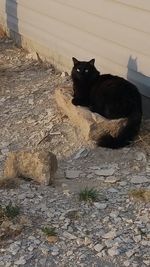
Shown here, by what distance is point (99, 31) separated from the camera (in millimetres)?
6926

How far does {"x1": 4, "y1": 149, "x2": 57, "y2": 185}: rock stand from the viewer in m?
5.09

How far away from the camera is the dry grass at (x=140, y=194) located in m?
4.85

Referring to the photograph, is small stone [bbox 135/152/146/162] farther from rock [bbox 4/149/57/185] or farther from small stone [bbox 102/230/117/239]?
small stone [bbox 102/230/117/239]

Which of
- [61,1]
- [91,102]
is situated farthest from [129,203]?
[61,1]

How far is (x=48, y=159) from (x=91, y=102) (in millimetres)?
1267

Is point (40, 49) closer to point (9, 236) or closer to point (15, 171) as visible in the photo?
point (15, 171)

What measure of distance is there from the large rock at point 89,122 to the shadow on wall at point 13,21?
318cm

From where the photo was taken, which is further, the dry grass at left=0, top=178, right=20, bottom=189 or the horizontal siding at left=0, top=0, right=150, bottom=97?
the horizontal siding at left=0, top=0, right=150, bottom=97

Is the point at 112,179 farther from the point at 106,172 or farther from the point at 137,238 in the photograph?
the point at 137,238

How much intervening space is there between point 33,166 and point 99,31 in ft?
7.93

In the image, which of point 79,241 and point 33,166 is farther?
point 33,166

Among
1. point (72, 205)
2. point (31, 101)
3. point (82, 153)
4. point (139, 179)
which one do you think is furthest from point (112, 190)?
point (31, 101)

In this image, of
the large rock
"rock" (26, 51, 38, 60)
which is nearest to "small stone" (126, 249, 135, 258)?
the large rock

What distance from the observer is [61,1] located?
7691mm
